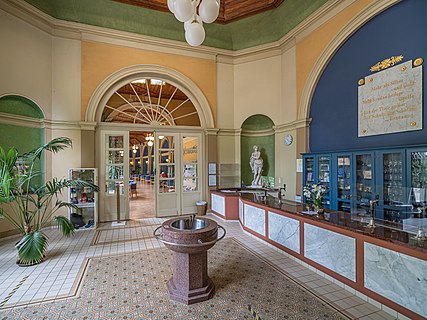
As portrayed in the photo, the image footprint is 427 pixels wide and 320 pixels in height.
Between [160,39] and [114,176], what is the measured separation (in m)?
4.40

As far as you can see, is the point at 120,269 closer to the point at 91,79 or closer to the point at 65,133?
the point at 65,133

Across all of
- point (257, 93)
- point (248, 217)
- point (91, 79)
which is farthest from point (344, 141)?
point (91, 79)

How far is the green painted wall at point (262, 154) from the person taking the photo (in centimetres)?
792

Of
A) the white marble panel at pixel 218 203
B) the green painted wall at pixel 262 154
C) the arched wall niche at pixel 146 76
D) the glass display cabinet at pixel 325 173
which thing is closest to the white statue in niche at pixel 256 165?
the green painted wall at pixel 262 154

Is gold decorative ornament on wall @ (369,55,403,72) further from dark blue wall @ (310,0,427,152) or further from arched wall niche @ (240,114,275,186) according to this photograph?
arched wall niche @ (240,114,275,186)

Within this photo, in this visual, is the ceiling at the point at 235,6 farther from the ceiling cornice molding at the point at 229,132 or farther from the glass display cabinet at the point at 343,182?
the glass display cabinet at the point at 343,182

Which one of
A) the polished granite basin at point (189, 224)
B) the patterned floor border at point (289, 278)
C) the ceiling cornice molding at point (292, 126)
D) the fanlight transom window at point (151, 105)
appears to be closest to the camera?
the patterned floor border at point (289, 278)

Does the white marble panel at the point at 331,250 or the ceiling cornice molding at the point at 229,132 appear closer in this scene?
the white marble panel at the point at 331,250

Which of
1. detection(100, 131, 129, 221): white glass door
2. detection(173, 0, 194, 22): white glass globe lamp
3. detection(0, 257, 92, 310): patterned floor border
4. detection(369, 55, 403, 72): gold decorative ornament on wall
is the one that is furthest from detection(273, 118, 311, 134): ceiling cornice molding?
detection(0, 257, 92, 310): patterned floor border

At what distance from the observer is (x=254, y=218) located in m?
5.13

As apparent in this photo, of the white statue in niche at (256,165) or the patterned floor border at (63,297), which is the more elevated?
the white statue in niche at (256,165)

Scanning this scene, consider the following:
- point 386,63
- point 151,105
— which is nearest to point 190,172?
point 151,105

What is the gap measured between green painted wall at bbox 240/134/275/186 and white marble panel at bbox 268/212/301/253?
352cm

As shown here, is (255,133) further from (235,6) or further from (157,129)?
(235,6)
